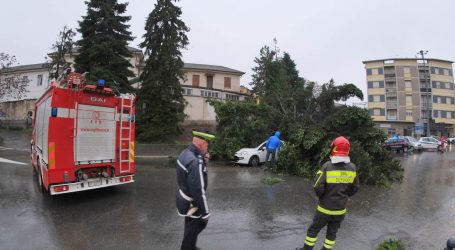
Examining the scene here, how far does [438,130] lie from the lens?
66.6m

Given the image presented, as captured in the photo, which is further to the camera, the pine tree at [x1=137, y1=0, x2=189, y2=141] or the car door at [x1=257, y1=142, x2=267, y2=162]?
the pine tree at [x1=137, y1=0, x2=189, y2=141]

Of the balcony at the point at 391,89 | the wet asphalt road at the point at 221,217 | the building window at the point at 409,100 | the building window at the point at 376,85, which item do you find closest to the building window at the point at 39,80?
the wet asphalt road at the point at 221,217

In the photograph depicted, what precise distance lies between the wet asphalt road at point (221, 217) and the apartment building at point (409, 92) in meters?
71.4

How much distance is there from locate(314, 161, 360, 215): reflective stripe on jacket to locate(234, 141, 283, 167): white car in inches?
438

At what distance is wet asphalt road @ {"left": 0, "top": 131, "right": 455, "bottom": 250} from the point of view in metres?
5.45

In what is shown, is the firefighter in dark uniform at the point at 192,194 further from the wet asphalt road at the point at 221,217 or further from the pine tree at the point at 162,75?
the pine tree at the point at 162,75

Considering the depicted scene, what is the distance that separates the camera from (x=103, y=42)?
23125mm

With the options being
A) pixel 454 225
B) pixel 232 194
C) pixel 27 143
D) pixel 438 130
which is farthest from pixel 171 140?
pixel 438 130

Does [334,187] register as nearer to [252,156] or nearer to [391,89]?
[252,156]

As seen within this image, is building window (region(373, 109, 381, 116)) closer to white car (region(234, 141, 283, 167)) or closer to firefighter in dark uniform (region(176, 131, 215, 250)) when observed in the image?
white car (region(234, 141, 283, 167))

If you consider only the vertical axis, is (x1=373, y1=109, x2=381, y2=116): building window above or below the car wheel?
above

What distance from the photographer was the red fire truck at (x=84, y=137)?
738cm

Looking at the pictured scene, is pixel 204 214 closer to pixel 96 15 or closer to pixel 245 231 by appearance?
pixel 245 231

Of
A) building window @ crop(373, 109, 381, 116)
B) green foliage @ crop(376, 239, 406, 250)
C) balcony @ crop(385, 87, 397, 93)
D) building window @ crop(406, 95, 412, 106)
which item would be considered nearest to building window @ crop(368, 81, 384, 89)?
balcony @ crop(385, 87, 397, 93)
